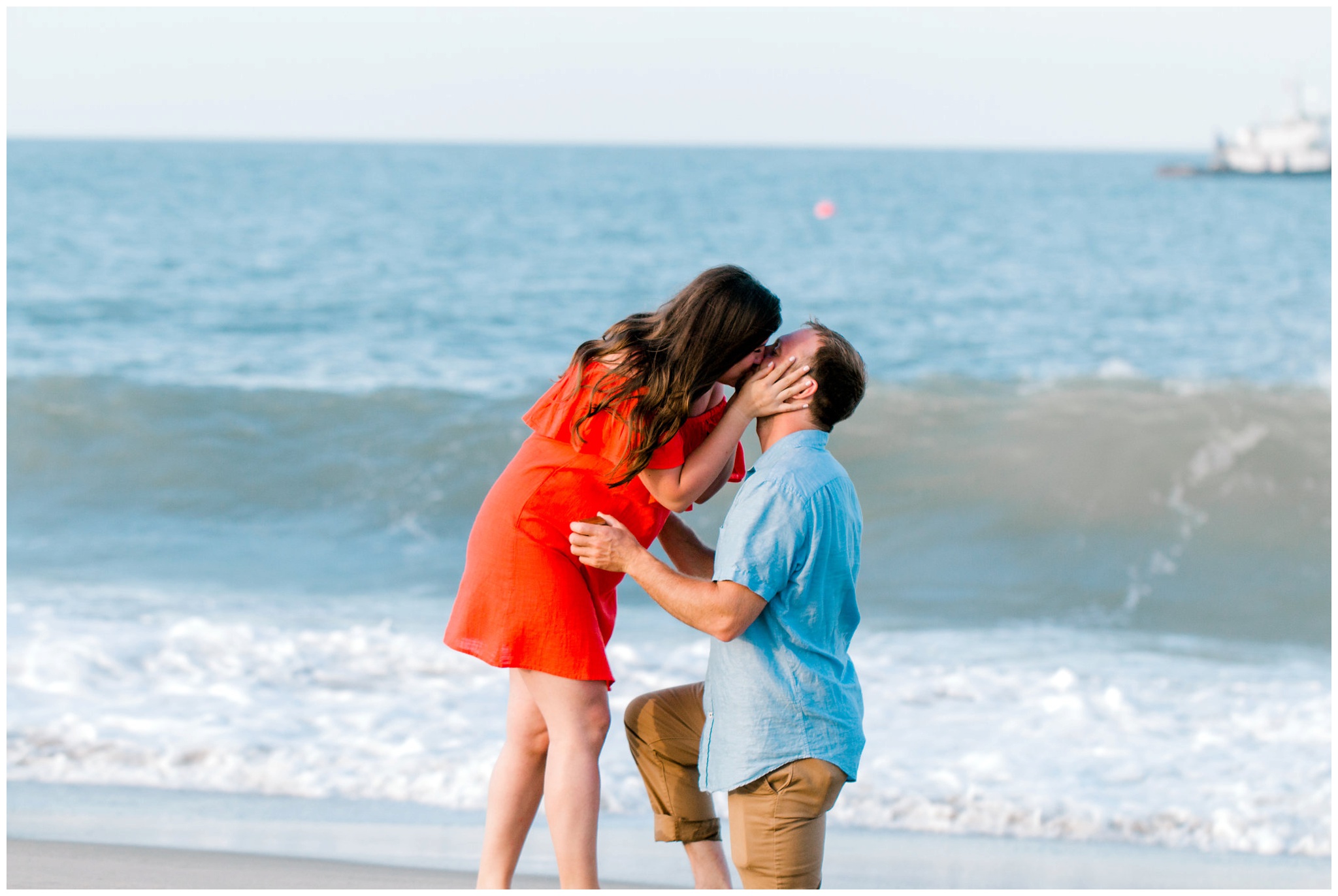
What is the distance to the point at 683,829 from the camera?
8.29 ft

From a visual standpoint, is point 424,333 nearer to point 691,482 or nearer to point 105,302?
point 105,302

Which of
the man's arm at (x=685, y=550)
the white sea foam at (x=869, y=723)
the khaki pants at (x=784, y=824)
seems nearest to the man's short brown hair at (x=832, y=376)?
the man's arm at (x=685, y=550)

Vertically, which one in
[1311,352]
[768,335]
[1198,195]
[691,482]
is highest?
[1198,195]

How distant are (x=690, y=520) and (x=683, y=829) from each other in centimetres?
599

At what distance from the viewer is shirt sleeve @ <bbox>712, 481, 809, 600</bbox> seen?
2.10 m

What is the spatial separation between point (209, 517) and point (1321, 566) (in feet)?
25.4

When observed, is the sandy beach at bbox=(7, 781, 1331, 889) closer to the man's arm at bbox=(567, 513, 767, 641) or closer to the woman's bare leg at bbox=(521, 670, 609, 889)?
the woman's bare leg at bbox=(521, 670, 609, 889)

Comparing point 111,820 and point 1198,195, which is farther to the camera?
point 1198,195

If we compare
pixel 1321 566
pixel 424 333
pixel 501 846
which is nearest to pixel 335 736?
pixel 501 846

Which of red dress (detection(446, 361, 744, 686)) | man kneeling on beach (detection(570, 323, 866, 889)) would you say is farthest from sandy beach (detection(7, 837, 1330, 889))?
man kneeling on beach (detection(570, 323, 866, 889))

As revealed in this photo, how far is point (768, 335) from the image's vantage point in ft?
7.63

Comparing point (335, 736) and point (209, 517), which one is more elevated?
point (209, 517)

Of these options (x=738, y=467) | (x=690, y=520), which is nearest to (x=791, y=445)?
(x=738, y=467)

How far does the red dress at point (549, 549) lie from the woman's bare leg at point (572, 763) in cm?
5
